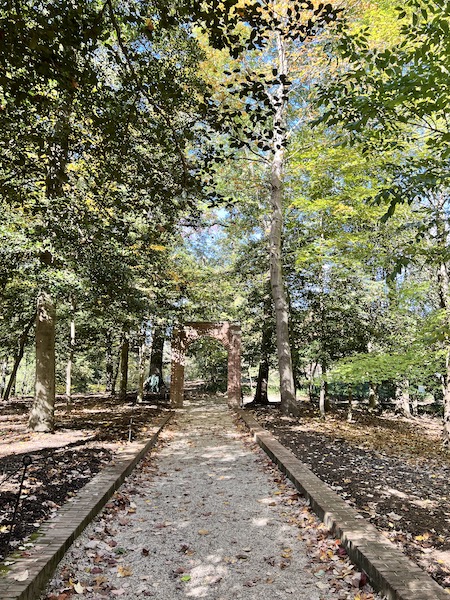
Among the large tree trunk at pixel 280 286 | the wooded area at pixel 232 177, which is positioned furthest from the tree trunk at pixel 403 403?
the large tree trunk at pixel 280 286

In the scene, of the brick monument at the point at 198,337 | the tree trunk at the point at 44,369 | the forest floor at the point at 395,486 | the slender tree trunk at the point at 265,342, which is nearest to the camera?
the forest floor at the point at 395,486

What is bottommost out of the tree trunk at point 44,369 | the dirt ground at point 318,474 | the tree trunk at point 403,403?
the tree trunk at point 403,403

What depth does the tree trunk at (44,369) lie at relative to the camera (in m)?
9.08

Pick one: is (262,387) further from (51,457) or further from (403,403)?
(51,457)

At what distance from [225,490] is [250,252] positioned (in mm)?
11901

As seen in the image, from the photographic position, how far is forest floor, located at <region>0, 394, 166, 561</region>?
13.7 feet

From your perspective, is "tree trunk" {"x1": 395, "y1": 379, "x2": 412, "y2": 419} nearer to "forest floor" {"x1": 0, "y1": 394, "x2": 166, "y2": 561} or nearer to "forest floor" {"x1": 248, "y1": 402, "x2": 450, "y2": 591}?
"forest floor" {"x1": 248, "y1": 402, "x2": 450, "y2": 591}

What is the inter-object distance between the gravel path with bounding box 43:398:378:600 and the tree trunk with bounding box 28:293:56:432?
10.8ft

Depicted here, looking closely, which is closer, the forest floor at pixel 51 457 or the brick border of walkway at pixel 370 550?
the brick border of walkway at pixel 370 550

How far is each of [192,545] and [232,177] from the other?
1297cm

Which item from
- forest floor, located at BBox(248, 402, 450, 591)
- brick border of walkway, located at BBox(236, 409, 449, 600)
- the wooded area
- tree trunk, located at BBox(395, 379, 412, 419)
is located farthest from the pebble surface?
tree trunk, located at BBox(395, 379, 412, 419)

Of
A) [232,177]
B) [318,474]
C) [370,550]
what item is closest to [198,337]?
[232,177]

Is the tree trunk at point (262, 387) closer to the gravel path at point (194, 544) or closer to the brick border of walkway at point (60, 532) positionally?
the gravel path at point (194, 544)

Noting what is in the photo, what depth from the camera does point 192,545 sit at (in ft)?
13.7
